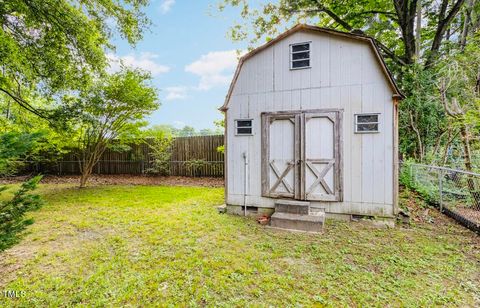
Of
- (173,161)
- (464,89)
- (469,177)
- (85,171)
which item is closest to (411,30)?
(464,89)

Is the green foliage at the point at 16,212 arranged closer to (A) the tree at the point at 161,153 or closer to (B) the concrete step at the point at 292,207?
(B) the concrete step at the point at 292,207

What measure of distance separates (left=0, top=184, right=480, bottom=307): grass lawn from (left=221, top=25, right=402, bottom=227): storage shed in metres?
0.74

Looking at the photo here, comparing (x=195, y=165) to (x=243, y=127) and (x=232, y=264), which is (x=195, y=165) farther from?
(x=232, y=264)

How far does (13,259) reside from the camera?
3211 millimetres

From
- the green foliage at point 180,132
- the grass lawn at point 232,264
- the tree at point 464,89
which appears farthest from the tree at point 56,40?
the tree at point 464,89

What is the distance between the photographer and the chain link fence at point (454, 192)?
4.51m

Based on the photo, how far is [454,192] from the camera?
5.04 meters

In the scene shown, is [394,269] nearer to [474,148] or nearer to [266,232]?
[266,232]

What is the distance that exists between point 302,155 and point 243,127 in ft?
5.10

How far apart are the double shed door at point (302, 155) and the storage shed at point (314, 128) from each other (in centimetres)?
2

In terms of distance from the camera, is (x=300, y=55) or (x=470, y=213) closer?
(x=470, y=213)

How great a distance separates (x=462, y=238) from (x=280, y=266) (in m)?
3.42

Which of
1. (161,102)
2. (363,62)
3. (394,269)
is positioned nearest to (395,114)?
(363,62)

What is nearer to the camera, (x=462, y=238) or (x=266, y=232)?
(x=462, y=238)
